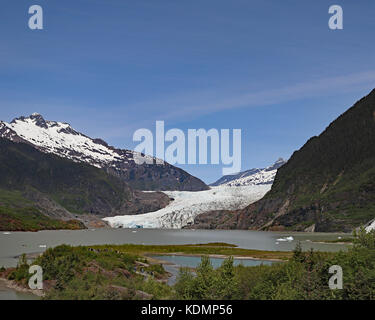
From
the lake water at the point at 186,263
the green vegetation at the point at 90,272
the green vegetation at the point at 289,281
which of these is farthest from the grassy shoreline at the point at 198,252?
the green vegetation at the point at 289,281

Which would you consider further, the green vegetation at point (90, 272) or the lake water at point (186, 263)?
the lake water at point (186, 263)

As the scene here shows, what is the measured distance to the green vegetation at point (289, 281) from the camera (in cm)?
3325

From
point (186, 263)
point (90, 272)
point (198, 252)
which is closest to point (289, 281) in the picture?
point (90, 272)

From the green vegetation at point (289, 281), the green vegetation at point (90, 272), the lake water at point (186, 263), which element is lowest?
the lake water at point (186, 263)

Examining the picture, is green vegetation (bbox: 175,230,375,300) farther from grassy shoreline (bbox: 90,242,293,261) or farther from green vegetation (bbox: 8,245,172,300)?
grassy shoreline (bbox: 90,242,293,261)

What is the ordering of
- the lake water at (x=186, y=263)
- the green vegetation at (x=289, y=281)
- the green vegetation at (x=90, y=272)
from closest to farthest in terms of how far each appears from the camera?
the green vegetation at (x=289, y=281), the green vegetation at (x=90, y=272), the lake water at (x=186, y=263)

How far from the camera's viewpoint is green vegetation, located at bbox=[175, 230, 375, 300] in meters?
33.2

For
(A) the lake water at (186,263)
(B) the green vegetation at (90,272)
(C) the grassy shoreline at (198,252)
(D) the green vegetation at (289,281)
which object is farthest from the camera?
(C) the grassy shoreline at (198,252)

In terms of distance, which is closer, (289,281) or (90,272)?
(289,281)

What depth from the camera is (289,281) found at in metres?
37.4

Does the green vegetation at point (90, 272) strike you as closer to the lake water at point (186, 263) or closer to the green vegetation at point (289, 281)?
the green vegetation at point (289, 281)

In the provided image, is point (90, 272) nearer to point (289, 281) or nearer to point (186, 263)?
point (289, 281)
